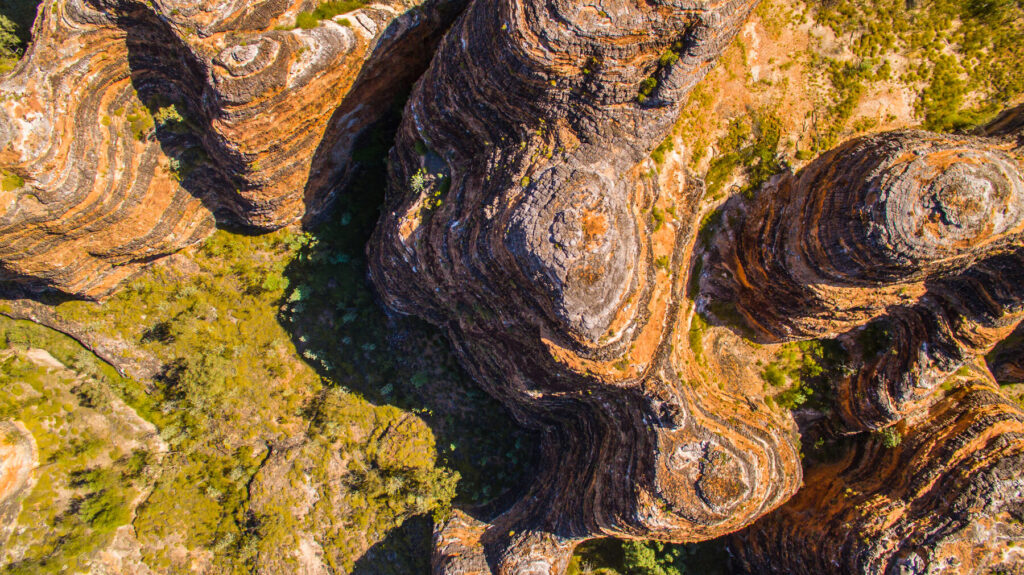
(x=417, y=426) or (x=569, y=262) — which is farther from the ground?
(x=569, y=262)

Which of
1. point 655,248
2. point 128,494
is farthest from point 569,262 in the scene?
point 128,494

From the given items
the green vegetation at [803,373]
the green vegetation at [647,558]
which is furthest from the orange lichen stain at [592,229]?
the green vegetation at [647,558]

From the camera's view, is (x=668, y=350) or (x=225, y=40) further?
(x=668, y=350)

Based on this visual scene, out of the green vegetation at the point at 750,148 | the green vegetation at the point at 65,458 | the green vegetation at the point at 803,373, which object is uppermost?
the green vegetation at the point at 750,148

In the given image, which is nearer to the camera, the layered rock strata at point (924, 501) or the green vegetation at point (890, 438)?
the layered rock strata at point (924, 501)

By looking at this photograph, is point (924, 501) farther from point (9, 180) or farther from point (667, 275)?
point (9, 180)

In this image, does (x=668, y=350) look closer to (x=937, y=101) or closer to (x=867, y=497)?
(x=867, y=497)

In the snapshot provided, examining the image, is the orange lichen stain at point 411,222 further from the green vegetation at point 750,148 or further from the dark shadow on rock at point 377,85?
the green vegetation at point 750,148
